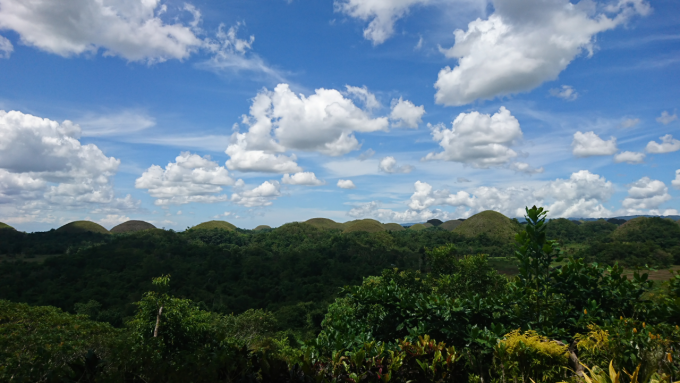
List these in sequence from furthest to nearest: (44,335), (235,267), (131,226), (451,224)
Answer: (451,224), (131,226), (235,267), (44,335)

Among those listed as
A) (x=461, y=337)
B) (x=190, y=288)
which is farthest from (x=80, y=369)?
(x=190, y=288)

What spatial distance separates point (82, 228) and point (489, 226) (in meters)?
139

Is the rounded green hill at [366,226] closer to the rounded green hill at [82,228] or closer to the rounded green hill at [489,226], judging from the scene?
the rounded green hill at [489,226]

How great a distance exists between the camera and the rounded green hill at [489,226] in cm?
10306

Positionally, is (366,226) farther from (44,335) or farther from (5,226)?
(44,335)

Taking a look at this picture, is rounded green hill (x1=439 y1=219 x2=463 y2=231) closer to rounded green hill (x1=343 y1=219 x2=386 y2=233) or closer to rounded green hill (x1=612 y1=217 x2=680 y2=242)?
rounded green hill (x1=343 y1=219 x2=386 y2=233)

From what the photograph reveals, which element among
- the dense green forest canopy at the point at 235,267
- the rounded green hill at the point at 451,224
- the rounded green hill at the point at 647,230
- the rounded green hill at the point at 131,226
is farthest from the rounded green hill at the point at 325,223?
the rounded green hill at the point at 647,230

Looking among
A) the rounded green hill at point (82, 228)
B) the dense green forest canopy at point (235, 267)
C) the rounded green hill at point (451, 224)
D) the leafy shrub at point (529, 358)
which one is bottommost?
the dense green forest canopy at point (235, 267)

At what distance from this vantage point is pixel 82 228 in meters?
125

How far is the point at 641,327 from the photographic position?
385cm

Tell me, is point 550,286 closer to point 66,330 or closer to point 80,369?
point 80,369

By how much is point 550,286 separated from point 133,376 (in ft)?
15.8

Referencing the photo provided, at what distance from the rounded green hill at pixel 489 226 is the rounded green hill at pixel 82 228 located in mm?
125530

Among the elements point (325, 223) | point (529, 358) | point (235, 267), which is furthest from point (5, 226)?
point (529, 358)
